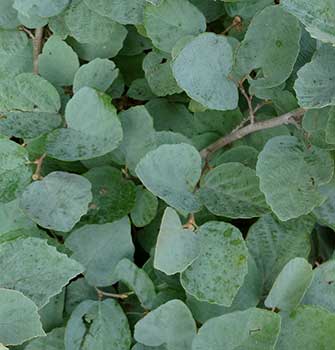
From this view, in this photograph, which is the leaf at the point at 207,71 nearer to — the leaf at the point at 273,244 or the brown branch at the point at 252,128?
the brown branch at the point at 252,128

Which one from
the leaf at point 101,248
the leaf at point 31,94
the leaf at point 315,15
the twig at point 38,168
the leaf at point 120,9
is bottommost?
the leaf at point 101,248

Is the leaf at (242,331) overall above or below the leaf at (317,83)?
below

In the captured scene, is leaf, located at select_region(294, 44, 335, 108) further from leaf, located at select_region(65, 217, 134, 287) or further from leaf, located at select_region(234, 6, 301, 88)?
leaf, located at select_region(65, 217, 134, 287)

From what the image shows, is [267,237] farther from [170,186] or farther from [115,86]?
[115,86]

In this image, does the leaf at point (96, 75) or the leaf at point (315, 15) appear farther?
the leaf at point (96, 75)

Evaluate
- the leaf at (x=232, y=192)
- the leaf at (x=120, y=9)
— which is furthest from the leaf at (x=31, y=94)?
the leaf at (x=232, y=192)

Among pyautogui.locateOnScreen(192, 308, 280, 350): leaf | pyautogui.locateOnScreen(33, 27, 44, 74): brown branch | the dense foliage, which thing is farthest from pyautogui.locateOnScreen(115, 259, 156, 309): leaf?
pyautogui.locateOnScreen(33, 27, 44, 74): brown branch

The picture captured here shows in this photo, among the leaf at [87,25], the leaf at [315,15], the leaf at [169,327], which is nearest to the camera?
the leaf at [315,15]

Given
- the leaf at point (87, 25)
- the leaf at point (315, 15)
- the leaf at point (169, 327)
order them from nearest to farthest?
the leaf at point (315, 15) → the leaf at point (169, 327) → the leaf at point (87, 25)
